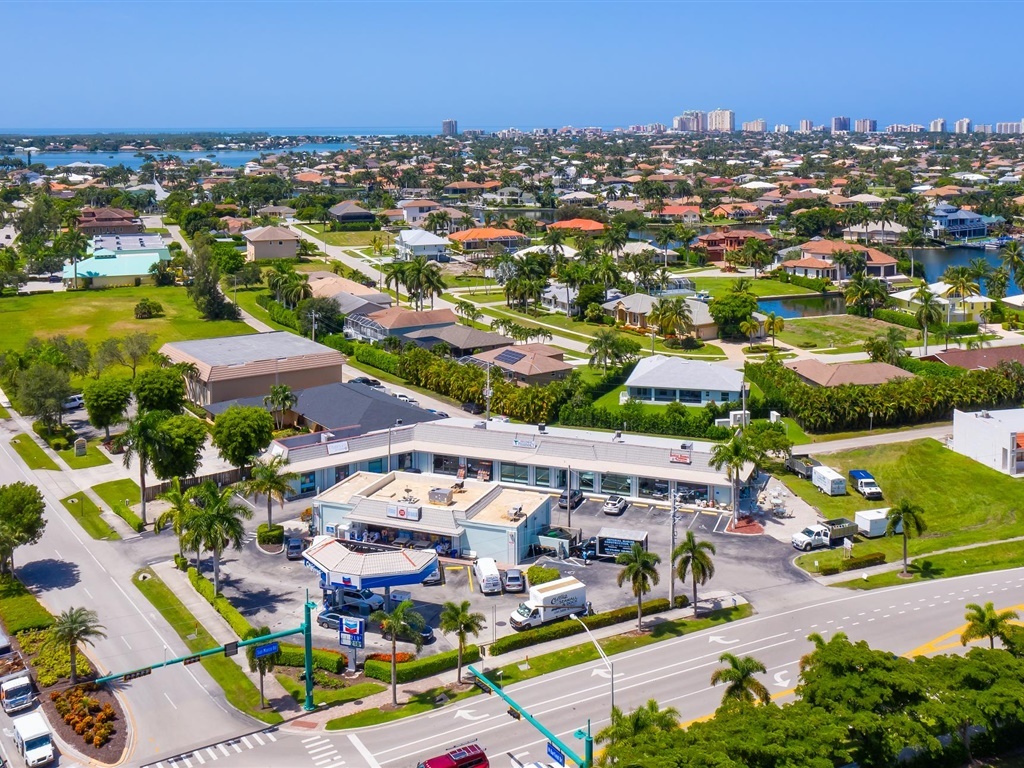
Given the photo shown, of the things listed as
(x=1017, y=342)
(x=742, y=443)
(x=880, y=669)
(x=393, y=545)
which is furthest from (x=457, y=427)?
(x=1017, y=342)

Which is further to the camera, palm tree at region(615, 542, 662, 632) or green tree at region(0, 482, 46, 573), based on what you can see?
green tree at region(0, 482, 46, 573)

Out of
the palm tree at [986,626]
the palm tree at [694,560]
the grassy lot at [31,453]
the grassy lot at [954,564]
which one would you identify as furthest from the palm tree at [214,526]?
the palm tree at [986,626]

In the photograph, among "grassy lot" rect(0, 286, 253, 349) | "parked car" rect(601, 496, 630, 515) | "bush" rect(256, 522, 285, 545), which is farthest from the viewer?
"grassy lot" rect(0, 286, 253, 349)

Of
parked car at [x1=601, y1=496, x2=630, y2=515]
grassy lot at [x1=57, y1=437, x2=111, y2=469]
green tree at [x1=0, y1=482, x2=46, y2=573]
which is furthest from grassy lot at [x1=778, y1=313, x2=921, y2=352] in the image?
green tree at [x1=0, y1=482, x2=46, y2=573]

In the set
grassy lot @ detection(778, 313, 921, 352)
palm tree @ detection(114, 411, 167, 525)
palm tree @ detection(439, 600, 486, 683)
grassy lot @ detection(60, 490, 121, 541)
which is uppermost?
palm tree @ detection(114, 411, 167, 525)

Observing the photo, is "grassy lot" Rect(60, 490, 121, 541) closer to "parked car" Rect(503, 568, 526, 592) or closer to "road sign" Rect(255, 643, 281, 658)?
"road sign" Rect(255, 643, 281, 658)

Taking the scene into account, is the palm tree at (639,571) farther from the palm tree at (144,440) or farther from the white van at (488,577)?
the palm tree at (144,440)
